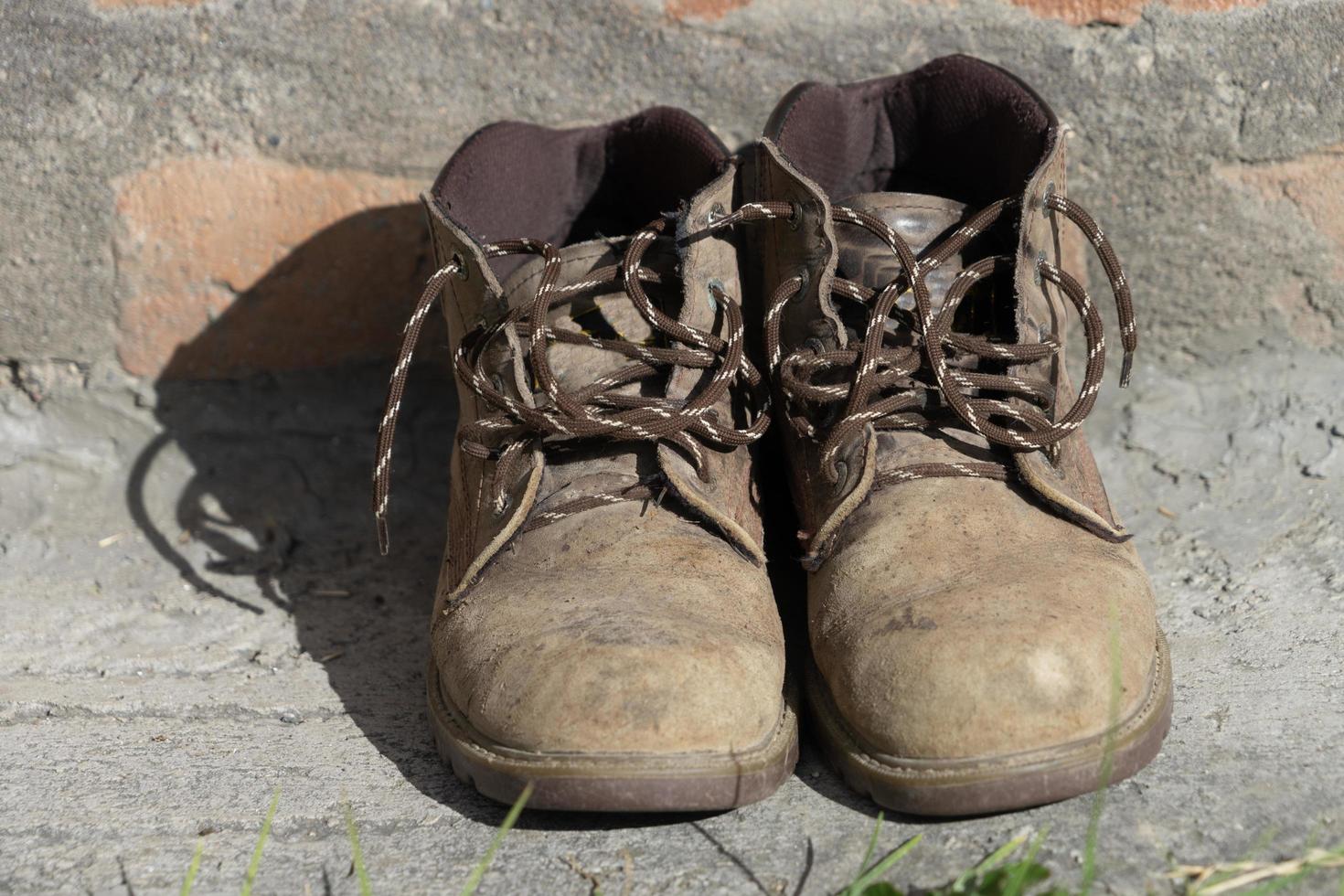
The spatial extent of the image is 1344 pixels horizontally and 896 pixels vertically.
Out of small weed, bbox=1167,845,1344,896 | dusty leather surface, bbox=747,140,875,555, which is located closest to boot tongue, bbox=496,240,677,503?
dusty leather surface, bbox=747,140,875,555

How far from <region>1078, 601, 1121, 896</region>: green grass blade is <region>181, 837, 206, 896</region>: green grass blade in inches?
33.4

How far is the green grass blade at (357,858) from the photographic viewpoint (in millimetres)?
1156

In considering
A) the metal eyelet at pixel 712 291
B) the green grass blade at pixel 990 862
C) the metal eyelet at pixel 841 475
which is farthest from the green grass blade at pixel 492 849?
the metal eyelet at pixel 712 291

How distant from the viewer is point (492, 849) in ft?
3.71

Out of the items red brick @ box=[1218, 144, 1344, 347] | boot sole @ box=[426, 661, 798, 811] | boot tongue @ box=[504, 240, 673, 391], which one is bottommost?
boot sole @ box=[426, 661, 798, 811]

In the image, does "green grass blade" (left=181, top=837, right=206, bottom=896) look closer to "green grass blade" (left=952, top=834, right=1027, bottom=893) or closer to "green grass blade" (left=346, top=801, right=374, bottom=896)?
"green grass blade" (left=346, top=801, right=374, bottom=896)

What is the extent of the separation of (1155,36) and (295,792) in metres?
1.79

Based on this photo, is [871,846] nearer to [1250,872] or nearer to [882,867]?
[882,867]

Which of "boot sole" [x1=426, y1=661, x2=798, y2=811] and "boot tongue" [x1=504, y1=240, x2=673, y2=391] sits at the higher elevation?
"boot tongue" [x1=504, y1=240, x2=673, y2=391]

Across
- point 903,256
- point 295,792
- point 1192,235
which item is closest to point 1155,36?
point 1192,235

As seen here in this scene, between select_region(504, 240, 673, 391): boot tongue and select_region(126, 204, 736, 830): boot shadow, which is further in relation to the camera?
select_region(126, 204, 736, 830): boot shadow

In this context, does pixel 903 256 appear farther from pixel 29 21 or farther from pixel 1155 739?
pixel 29 21

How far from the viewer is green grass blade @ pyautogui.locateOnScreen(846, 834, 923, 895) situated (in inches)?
46.0

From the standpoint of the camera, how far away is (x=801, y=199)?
163 cm
